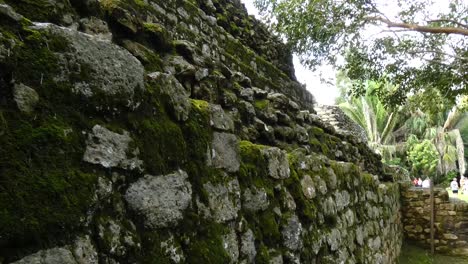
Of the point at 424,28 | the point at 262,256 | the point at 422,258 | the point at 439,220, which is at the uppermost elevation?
the point at 424,28

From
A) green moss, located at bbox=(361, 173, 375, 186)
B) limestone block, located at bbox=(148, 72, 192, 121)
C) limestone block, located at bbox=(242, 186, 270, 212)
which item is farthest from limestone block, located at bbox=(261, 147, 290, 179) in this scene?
green moss, located at bbox=(361, 173, 375, 186)

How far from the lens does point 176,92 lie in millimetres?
1571

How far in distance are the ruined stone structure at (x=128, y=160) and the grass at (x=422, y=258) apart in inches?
186

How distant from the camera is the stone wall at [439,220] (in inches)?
291

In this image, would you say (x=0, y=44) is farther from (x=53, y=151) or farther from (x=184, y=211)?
(x=184, y=211)

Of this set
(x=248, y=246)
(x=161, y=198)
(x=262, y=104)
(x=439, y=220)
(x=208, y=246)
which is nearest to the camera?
(x=161, y=198)

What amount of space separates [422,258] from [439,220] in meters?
1.17

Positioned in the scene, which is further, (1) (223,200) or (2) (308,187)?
(2) (308,187)

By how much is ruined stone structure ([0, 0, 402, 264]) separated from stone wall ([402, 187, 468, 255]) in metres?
5.84

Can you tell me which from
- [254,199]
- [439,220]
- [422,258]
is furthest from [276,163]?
[439,220]

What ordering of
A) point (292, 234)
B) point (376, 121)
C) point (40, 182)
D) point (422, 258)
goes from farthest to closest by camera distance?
point (376, 121)
point (422, 258)
point (292, 234)
point (40, 182)

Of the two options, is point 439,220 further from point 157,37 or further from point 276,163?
point 157,37

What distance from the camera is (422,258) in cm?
682

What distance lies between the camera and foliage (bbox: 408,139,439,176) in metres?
21.8
